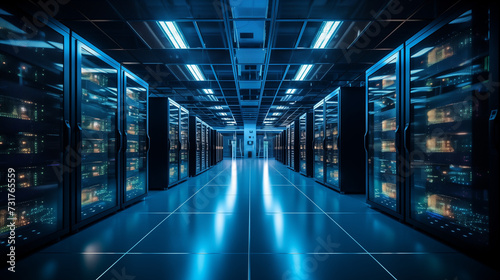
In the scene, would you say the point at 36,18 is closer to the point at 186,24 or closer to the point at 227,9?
the point at 227,9

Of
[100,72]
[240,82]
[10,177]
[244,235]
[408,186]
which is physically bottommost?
[244,235]

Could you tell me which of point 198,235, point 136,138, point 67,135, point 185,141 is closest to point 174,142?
point 185,141

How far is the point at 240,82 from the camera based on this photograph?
9.10 m

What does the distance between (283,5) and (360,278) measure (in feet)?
15.9

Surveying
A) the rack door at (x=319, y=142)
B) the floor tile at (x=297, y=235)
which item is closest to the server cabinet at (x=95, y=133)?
the floor tile at (x=297, y=235)

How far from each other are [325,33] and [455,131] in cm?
449

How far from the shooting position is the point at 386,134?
11.7 feet

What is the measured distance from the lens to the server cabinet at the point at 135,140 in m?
3.80

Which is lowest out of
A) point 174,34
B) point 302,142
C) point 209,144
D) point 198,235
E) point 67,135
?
point 198,235

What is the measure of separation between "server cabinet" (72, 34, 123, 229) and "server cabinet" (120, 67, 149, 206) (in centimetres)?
25

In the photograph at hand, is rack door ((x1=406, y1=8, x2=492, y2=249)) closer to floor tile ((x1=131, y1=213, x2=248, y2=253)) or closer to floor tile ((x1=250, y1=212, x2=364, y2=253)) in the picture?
floor tile ((x1=250, y1=212, x2=364, y2=253))

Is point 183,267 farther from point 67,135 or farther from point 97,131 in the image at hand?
point 97,131

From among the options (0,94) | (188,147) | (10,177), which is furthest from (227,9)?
(188,147)

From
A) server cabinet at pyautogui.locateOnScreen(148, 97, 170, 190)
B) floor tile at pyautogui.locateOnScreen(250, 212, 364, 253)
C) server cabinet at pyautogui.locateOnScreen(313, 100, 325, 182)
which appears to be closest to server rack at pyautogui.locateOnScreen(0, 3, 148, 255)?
floor tile at pyautogui.locateOnScreen(250, 212, 364, 253)
